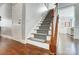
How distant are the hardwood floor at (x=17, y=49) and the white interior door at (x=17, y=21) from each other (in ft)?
0.38

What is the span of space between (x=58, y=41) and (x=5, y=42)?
861mm

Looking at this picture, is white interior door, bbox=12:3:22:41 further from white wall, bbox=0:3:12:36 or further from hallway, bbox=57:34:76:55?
hallway, bbox=57:34:76:55

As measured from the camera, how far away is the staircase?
6.13 ft

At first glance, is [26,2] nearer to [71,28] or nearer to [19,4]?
[19,4]

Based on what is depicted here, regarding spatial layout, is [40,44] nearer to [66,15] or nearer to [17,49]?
[17,49]

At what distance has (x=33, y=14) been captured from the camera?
1.87 meters

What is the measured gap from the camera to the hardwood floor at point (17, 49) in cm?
188

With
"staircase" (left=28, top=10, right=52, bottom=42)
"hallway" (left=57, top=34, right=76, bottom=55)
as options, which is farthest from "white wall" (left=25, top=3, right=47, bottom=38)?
"hallway" (left=57, top=34, right=76, bottom=55)

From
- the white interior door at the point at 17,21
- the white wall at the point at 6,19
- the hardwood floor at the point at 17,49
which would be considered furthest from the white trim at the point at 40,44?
the white wall at the point at 6,19

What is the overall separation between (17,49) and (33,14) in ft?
2.06

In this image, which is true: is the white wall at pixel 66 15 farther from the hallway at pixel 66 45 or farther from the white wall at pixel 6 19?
the white wall at pixel 6 19

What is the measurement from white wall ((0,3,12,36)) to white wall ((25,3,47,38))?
27cm

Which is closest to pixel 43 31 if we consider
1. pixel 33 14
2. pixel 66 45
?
pixel 33 14
